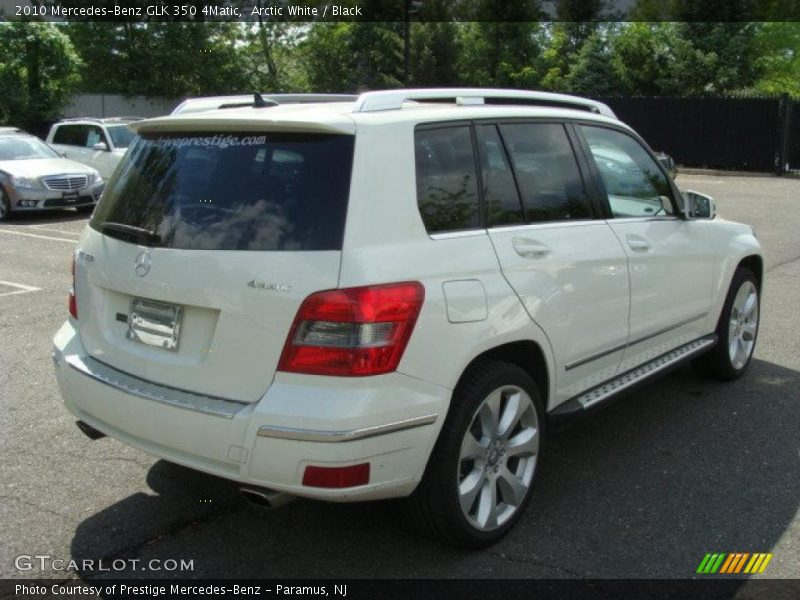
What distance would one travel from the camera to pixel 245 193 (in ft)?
10.5

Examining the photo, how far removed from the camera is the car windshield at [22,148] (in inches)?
604

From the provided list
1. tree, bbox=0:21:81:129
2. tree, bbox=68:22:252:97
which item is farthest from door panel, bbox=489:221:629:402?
tree, bbox=68:22:252:97

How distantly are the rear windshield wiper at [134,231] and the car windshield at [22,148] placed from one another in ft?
43.4

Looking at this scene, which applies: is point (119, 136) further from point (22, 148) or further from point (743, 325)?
point (743, 325)

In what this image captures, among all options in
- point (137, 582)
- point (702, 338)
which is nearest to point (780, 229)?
point (702, 338)

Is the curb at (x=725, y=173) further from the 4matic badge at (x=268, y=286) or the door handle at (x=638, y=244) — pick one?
the 4matic badge at (x=268, y=286)

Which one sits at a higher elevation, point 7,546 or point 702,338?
point 702,338

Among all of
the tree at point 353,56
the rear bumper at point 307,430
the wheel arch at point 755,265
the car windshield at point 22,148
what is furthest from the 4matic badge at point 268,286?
the tree at point 353,56

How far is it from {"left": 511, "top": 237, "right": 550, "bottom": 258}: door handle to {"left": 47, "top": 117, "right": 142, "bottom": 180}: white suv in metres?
14.5

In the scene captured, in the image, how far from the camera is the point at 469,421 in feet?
10.8

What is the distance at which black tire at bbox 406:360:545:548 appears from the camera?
3230 mm

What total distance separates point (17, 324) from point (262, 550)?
4551mm

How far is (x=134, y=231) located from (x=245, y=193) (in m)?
0.57

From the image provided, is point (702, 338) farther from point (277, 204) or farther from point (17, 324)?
point (17, 324)
